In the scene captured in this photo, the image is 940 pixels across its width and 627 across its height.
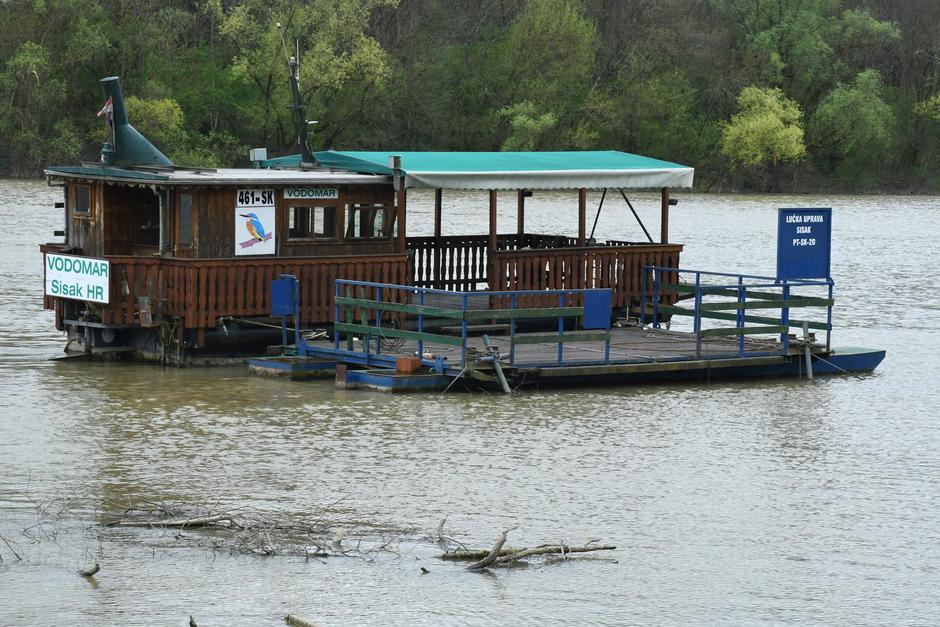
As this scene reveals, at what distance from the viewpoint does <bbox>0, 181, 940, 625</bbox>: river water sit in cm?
1274

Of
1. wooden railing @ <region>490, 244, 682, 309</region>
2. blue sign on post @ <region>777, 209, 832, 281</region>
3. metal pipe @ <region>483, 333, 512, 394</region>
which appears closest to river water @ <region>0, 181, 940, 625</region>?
metal pipe @ <region>483, 333, 512, 394</region>

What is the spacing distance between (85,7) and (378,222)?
59.7 m

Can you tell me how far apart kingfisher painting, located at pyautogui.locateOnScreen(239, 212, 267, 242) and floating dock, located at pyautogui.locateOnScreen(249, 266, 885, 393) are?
796 mm

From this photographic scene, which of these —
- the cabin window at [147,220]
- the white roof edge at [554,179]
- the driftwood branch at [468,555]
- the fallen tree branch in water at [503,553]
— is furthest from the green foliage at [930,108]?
the driftwood branch at [468,555]

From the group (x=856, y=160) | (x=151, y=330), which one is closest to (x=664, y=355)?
(x=151, y=330)

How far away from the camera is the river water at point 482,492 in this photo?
41.8ft

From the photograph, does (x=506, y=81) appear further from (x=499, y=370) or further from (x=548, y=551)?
(x=548, y=551)

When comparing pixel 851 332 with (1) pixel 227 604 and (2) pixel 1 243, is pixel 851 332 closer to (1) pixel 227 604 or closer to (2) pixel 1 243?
(1) pixel 227 604

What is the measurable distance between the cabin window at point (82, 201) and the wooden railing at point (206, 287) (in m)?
1.56

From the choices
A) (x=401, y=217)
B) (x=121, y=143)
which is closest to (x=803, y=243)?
(x=401, y=217)

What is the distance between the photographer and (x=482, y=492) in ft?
53.7

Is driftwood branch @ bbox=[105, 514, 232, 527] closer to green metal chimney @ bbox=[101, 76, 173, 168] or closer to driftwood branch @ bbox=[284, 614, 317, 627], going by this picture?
driftwood branch @ bbox=[284, 614, 317, 627]

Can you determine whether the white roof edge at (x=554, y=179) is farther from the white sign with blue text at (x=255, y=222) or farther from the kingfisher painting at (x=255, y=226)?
the kingfisher painting at (x=255, y=226)

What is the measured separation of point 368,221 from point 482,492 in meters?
9.16
